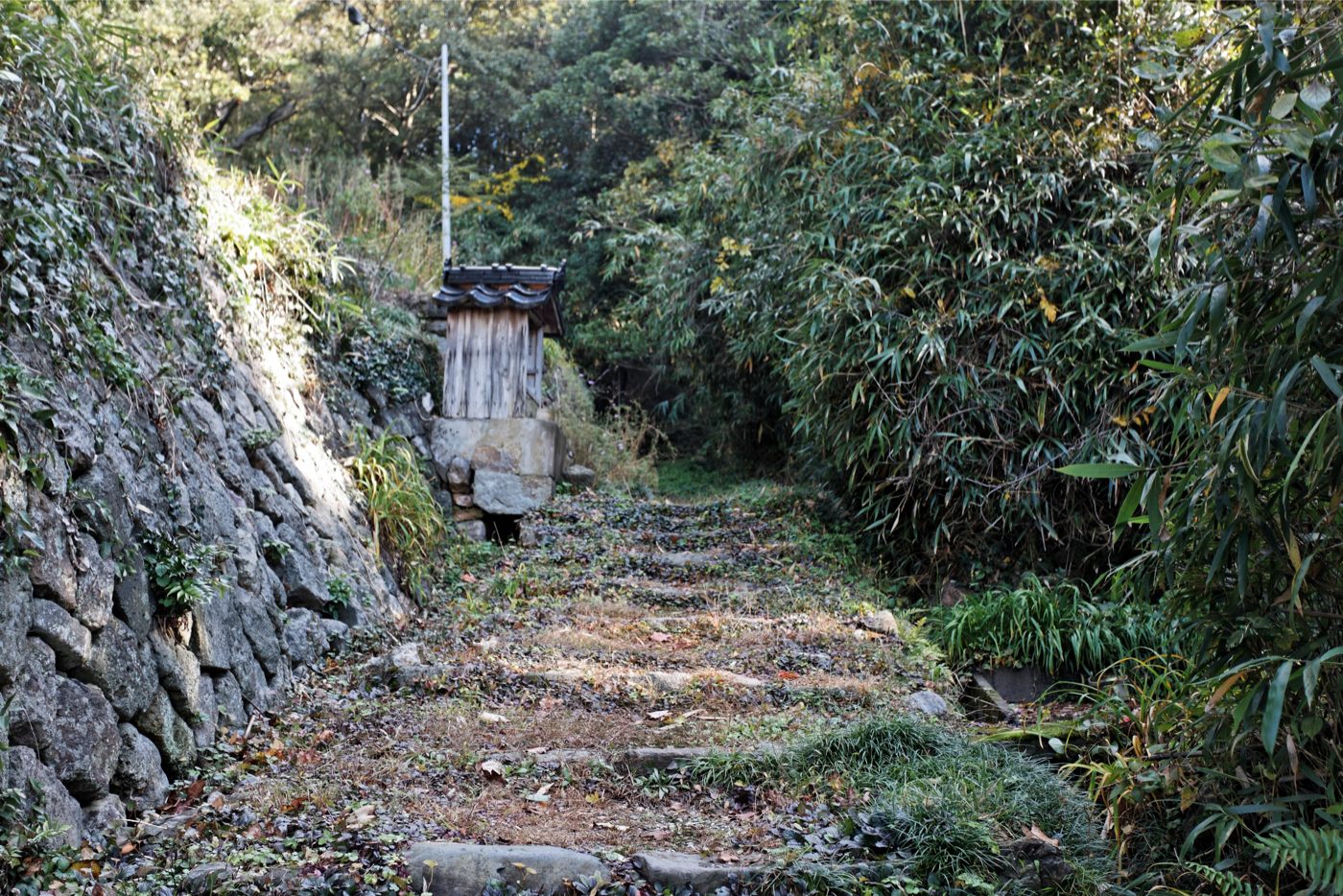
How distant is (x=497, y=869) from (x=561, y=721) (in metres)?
1.22

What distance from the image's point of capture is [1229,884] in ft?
8.12

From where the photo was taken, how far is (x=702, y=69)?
590 inches

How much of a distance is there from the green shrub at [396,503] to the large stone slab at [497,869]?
313 cm

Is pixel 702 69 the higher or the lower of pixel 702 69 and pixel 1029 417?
the higher

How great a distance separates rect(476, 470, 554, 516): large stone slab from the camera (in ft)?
25.9

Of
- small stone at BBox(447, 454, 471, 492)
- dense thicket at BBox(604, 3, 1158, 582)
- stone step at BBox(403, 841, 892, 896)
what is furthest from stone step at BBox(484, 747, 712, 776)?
small stone at BBox(447, 454, 471, 492)

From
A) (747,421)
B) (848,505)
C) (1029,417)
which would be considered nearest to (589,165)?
(747,421)

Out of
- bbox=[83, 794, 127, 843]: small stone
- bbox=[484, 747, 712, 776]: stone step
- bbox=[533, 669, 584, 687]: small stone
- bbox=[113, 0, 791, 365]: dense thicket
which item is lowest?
bbox=[533, 669, 584, 687]: small stone

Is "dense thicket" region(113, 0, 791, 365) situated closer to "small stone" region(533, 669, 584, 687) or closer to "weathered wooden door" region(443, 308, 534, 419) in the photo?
"weathered wooden door" region(443, 308, 534, 419)

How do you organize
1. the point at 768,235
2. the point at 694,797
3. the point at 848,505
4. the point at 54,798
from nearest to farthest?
the point at 54,798 → the point at 694,797 → the point at 848,505 → the point at 768,235

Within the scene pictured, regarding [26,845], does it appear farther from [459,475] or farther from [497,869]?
[459,475]

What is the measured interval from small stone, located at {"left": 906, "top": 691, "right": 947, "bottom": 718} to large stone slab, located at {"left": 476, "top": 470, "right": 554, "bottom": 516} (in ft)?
13.9

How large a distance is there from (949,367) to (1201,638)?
3372 millimetres

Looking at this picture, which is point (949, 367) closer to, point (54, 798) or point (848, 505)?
point (848, 505)
